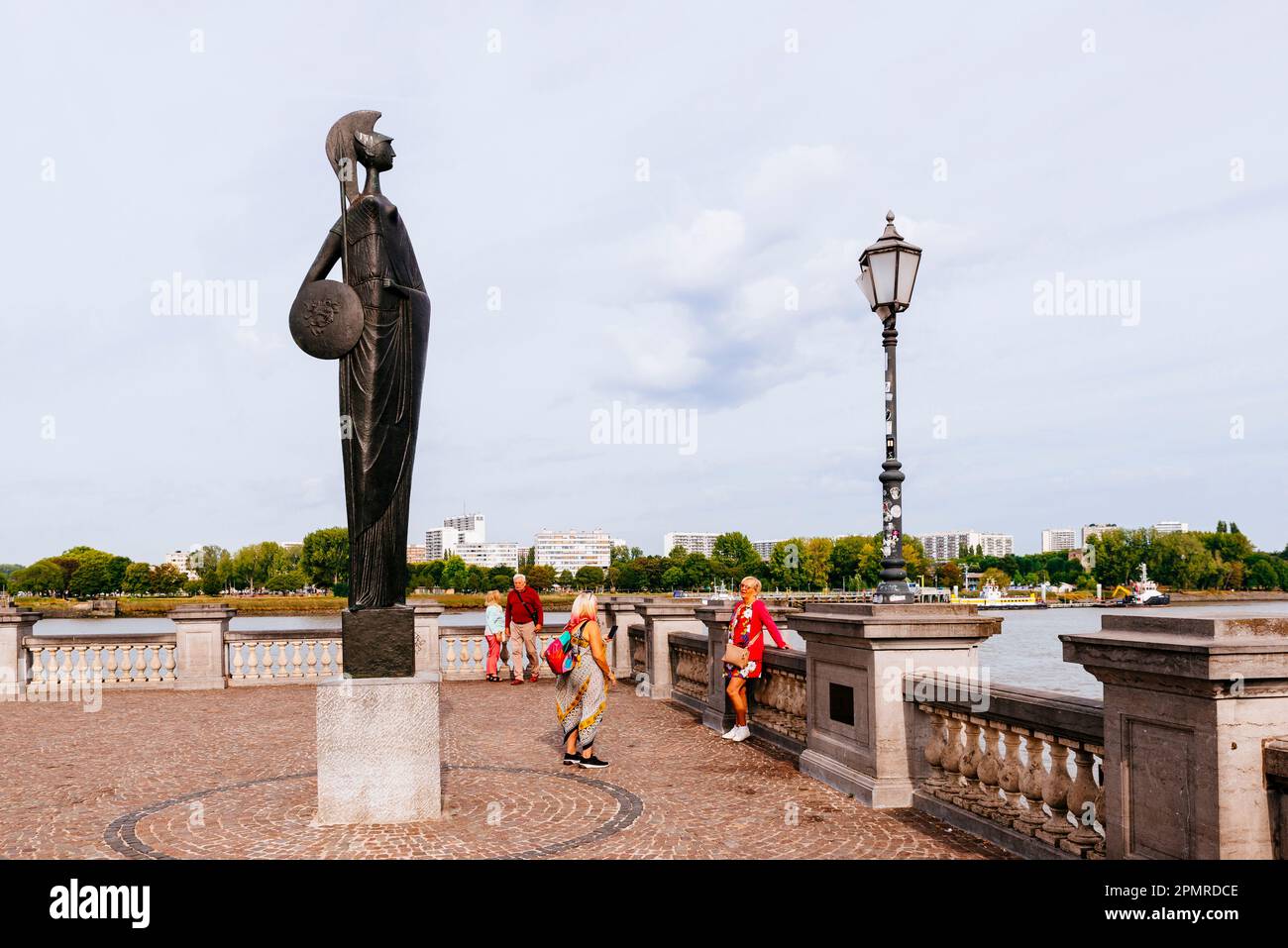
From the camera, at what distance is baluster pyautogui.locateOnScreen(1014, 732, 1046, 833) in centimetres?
544

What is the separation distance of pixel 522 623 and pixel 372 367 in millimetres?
9702

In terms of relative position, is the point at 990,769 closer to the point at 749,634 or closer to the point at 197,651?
the point at 749,634

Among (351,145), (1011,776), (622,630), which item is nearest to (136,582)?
(622,630)

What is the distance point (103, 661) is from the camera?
642 inches

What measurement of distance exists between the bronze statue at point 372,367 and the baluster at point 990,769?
4354 mm

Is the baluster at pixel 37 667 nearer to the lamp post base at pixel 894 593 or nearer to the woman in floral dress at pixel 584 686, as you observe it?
the woman in floral dress at pixel 584 686

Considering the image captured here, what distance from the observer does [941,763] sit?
6.80m

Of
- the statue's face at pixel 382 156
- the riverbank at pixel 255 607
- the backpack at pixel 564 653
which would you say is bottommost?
the riverbank at pixel 255 607

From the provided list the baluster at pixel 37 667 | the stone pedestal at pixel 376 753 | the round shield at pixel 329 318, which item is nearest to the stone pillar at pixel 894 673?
the stone pedestal at pixel 376 753

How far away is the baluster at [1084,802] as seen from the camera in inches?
194

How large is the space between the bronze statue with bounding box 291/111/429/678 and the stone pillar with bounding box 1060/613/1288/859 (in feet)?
16.5

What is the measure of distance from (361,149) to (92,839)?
18.8 ft

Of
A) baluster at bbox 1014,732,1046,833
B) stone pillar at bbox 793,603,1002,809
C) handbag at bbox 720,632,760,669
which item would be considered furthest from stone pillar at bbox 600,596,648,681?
baluster at bbox 1014,732,1046,833
